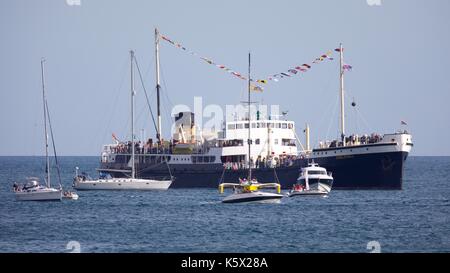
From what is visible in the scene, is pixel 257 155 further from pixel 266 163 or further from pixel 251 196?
pixel 251 196

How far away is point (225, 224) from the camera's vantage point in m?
69.6

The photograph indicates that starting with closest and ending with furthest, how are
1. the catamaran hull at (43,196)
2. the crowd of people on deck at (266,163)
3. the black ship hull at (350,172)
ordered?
the catamaran hull at (43,196), the black ship hull at (350,172), the crowd of people on deck at (266,163)

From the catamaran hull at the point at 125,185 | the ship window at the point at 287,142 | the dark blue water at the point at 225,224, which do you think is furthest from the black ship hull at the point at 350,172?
the ship window at the point at 287,142

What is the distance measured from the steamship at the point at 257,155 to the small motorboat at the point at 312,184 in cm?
852

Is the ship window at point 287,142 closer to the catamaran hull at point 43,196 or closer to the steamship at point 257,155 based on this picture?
the steamship at point 257,155

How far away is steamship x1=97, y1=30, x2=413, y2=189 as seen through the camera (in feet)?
343

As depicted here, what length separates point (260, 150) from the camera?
11575cm

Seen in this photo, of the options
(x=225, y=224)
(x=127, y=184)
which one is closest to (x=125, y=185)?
(x=127, y=184)

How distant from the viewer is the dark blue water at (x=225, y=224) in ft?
192

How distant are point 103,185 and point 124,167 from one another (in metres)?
11.2

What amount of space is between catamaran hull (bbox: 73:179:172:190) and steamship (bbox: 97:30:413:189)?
4.55m

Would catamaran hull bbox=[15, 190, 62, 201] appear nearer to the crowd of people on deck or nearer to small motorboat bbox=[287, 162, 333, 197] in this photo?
small motorboat bbox=[287, 162, 333, 197]
